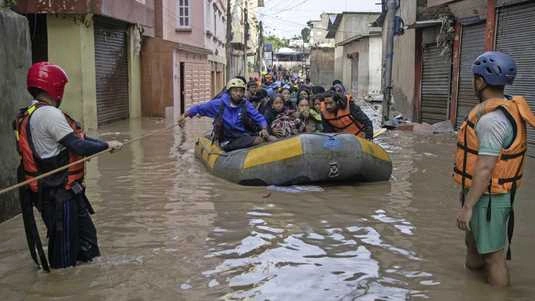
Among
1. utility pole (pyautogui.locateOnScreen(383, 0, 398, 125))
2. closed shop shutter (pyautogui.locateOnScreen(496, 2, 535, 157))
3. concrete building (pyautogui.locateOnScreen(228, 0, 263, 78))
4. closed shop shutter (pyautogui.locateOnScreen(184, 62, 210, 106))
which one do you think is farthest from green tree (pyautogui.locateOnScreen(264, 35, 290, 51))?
closed shop shutter (pyautogui.locateOnScreen(496, 2, 535, 157))

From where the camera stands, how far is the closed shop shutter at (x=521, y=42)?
11.7 m

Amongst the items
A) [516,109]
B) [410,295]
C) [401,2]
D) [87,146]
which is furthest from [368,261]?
[401,2]

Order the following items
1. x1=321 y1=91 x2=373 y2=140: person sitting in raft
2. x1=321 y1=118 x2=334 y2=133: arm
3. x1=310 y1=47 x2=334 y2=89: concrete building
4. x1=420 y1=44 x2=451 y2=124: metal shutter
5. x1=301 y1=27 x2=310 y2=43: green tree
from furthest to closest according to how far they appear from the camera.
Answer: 1. x1=301 y1=27 x2=310 y2=43: green tree
2. x1=310 y1=47 x2=334 y2=89: concrete building
3. x1=420 y1=44 x2=451 y2=124: metal shutter
4. x1=321 y1=118 x2=334 y2=133: arm
5. x1=321 y1=91 x2=373 y2=140: person sitting in raft

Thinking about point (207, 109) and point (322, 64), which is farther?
point (322, 64)

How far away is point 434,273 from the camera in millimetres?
4887

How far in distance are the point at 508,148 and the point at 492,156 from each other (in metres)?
0.18

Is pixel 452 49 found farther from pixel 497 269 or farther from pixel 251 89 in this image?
pixel 497 269

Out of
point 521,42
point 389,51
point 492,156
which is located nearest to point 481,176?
point 492,156

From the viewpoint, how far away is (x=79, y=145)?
4.39 metres

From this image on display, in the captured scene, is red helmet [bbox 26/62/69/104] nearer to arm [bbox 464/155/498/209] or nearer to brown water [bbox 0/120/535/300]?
brown water [bbox 0/120/535/300]

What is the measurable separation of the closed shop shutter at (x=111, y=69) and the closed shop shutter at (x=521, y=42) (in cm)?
1067

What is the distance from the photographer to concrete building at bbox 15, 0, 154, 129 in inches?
592

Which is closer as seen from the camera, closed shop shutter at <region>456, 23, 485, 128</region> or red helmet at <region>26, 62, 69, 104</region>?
red helmet at <region>26, 62, 69, 104</region>

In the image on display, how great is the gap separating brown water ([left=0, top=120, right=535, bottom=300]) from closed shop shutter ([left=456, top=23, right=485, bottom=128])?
249 inches
